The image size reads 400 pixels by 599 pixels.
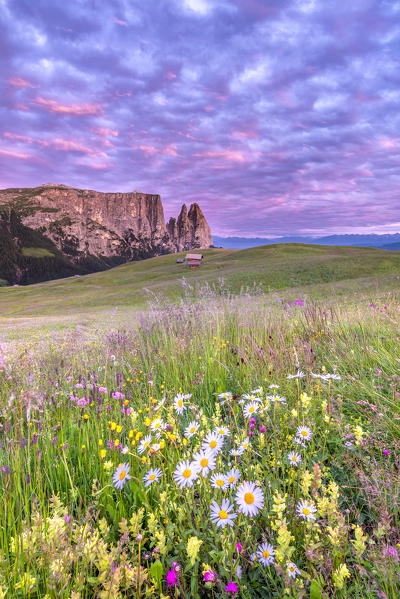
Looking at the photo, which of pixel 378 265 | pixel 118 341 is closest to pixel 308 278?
pixel 378 265

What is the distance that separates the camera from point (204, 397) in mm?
3797

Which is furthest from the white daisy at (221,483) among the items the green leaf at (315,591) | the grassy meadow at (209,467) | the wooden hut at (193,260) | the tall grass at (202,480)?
the wooden hut at (193,260)

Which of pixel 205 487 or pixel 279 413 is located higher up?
pixel 205 487

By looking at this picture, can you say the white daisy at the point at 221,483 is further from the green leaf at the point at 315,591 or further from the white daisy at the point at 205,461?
the green leaf at the point at 315,591

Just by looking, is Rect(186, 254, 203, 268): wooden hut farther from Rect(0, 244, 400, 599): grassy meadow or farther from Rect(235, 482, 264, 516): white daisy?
Rect(235, 482, 264, 516): white daisy

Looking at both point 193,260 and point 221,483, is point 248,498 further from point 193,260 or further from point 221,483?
point 193,260

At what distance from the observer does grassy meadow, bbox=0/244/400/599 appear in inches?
49.1

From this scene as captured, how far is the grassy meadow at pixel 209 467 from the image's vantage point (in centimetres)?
125

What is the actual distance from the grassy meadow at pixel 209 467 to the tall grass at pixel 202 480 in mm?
18

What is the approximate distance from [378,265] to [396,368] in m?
37.7

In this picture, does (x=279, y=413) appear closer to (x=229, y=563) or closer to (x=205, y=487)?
(x=205, y=487)

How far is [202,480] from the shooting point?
1.49m

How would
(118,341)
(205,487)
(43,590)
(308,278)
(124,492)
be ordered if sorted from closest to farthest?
(43,590), (205,487), (124,492), (118,341), (308,278)

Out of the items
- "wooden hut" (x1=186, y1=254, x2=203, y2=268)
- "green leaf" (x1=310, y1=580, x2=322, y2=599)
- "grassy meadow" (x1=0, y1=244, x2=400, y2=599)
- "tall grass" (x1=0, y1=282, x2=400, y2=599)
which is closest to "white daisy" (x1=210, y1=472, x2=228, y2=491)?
"grassy meadow" (x1=0, y1=244, x2=400, y2=599)
